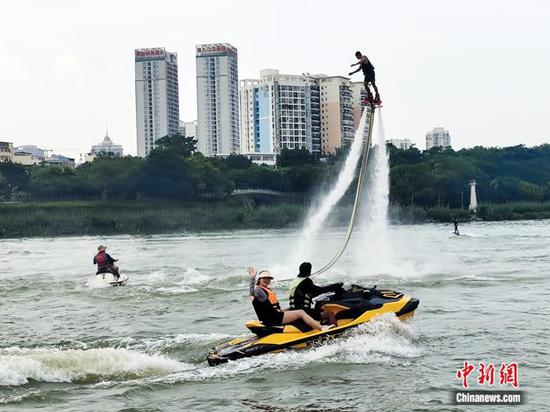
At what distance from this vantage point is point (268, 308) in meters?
16.0

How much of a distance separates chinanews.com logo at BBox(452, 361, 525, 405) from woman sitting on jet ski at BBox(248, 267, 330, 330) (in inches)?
137

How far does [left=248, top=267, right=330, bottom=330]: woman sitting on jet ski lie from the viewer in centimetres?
1582

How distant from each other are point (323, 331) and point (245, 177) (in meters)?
110

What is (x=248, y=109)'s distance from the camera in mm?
189500

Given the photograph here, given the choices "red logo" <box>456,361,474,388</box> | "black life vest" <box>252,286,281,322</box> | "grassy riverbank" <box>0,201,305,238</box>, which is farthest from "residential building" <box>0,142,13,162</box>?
"red logo" <box>456,361,474,388</box>

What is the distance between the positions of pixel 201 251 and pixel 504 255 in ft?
81.8

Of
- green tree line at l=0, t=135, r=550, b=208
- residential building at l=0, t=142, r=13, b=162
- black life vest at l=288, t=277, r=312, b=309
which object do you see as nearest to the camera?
black life vest at l=288, t=277, r=312, b=309

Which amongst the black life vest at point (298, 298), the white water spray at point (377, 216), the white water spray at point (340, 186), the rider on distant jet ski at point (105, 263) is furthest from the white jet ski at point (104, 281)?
the black life vest at point (298, 298)

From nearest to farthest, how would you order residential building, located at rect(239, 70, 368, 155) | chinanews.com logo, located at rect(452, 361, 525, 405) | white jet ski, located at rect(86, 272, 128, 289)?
chinanews.com logo, located at rect(452, 361, 525, 405) < white jet ski, located at rect(86, 272, 128, 289) < residential building, located at rect(239, 70, 368, 155)

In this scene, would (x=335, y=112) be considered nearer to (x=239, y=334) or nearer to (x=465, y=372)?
(x=239, y=334)

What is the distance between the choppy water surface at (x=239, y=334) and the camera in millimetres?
13844

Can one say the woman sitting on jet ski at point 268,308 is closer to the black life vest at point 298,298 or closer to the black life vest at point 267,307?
the black life vest at point 267,307

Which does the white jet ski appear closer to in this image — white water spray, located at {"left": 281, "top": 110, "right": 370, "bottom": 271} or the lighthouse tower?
white water spray, located at {"left": 281, "top": 110, "right": 370, "bottom": 271}

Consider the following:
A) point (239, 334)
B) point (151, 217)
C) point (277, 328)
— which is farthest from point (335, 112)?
point (277, 328)
